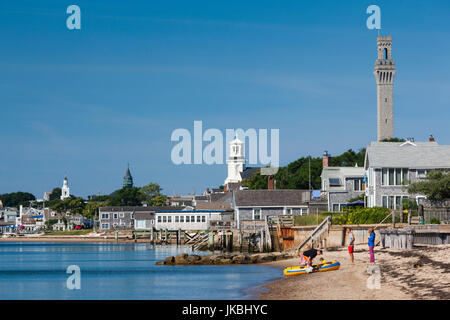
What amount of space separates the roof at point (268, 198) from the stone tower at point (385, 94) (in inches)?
2863

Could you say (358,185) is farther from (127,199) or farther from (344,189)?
(127,199)

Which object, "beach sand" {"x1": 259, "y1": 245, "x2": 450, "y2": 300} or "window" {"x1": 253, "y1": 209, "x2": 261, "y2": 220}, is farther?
"window" {"x1": 253, "y1": 209, "x2": 261, "y2": 220}

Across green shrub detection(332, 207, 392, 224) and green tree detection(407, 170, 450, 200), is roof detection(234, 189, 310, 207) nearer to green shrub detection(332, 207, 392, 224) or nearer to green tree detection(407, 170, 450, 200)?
green shrub detection(332, 207, 392, 224)

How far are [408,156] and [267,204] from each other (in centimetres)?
2721

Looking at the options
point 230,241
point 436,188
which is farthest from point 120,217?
point 436,188

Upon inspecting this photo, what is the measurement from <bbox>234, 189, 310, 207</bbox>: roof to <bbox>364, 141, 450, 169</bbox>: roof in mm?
23109

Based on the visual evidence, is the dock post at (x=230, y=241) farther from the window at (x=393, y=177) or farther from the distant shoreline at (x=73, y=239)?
the distant shoreline at (x=73, y=239)

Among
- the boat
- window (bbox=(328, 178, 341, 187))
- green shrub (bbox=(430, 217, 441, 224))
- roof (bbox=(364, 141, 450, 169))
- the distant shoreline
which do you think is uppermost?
roof (bbox=(364, 141, 450, 169))

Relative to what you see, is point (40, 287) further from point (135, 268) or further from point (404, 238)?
point (404, 238)

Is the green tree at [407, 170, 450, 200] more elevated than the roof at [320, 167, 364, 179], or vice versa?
the roof at [320, 167, 364, 179]

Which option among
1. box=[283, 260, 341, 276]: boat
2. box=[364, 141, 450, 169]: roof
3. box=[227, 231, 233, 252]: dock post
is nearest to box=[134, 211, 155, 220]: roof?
box=[227, 231, 233, 252]: dock post

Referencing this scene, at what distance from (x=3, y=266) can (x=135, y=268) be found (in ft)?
54.0

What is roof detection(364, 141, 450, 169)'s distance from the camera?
67250mm
